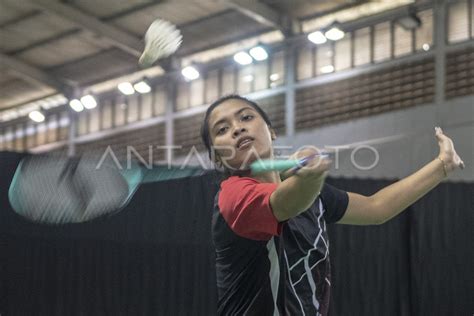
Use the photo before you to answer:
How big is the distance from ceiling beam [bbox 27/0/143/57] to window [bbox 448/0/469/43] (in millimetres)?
5389

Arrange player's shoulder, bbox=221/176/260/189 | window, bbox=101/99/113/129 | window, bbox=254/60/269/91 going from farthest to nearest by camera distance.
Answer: window, bbox=101/99/113/129
window, bbox=254/60/269/91
player's shoulder, bbox=221/176/260/189

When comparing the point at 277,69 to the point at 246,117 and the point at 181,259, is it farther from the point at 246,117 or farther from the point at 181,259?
the point at 246,117

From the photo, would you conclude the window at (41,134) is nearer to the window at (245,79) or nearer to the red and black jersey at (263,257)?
the window at (245,79)

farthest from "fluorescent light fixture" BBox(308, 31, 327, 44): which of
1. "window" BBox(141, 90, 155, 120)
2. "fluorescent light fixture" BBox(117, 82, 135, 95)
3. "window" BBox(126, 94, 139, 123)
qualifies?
"window" BBox(126, 94, 139, 123)

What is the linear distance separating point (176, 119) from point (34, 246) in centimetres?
1160

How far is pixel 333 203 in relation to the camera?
208 cm

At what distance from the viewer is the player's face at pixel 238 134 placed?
1.81 metres

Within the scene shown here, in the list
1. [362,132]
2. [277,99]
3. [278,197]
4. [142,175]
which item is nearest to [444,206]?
[142,175]

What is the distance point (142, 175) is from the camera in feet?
12.5

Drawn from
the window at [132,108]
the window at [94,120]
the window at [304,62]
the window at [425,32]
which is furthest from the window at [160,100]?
the window at [425,32]

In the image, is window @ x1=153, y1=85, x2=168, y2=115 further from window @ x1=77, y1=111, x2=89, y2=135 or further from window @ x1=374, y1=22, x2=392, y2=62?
window @ x1=374, y1=22, x2=392, y2=62

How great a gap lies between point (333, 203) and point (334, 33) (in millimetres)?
10681

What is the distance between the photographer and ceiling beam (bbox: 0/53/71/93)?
15734 mm

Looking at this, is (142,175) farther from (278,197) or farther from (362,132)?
(362,132)
